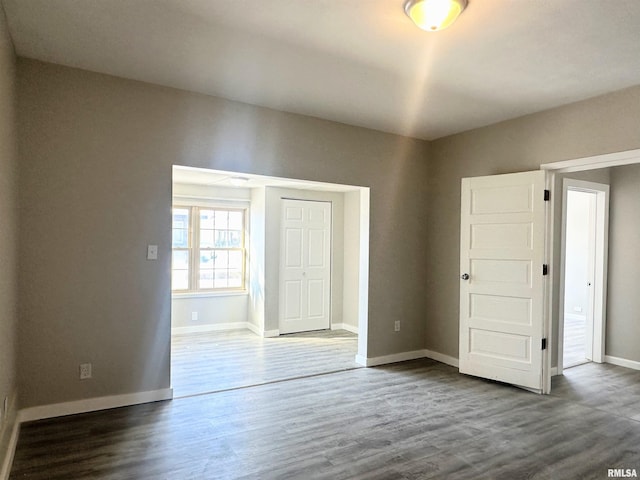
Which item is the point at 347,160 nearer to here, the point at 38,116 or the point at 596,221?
the point at 38,116

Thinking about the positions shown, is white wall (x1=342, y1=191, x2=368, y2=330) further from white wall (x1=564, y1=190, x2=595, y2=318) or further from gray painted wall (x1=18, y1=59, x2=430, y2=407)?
white wall (x1=564, y1=190, x2=595, y2=318)

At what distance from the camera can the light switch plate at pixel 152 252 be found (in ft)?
11.3

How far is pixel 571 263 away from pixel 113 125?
26.8 ft

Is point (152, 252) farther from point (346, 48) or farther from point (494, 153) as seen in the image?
point (494, 153)

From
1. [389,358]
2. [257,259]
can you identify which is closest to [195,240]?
[257,259]

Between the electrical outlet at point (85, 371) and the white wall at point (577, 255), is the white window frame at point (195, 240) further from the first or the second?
the white wall at point (577, 255)

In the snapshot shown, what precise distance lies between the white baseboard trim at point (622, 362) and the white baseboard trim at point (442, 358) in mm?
1868

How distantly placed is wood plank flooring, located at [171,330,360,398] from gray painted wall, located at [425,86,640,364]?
1.29 meters

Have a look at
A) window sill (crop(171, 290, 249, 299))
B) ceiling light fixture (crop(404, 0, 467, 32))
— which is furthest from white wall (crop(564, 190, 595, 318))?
ceiling light fixture (crop(404, 0, 467, 32))

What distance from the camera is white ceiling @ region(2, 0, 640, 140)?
2.29 metres

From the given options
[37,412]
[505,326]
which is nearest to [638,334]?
[505,326]

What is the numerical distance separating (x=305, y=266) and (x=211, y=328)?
1.76m

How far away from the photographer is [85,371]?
126 inches

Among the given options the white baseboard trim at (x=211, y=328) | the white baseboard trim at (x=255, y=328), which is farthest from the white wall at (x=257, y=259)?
the white baseboard trim at (x=211, y=328)
